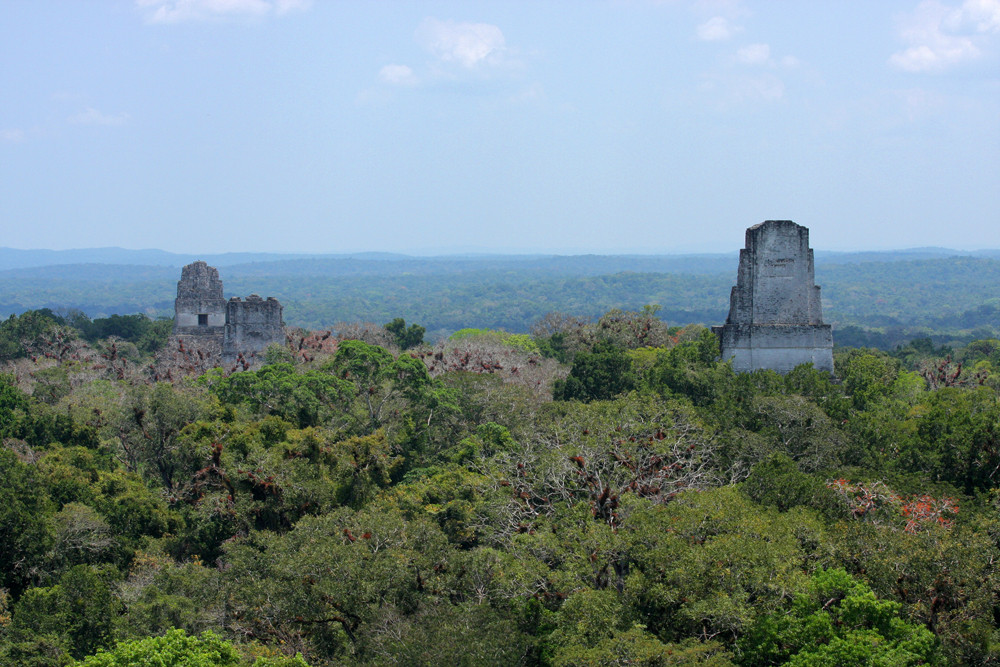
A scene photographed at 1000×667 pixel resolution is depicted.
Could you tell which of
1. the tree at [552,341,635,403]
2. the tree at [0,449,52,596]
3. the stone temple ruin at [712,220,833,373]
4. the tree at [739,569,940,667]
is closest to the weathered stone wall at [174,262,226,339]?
the tree at [552,341,635,403]

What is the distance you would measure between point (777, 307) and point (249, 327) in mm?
17880

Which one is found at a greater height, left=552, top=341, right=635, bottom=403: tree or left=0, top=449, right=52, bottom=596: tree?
left=552, top=341, right=635, bottom=403: tree

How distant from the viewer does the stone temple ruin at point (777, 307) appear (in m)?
26.3

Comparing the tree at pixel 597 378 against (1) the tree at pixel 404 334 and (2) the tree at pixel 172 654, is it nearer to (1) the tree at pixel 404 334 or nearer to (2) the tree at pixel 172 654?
(2) the tree at pixel 172 654

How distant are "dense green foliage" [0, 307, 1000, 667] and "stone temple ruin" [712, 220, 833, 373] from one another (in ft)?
3.65

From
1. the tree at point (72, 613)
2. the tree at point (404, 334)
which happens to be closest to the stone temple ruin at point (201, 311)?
the tree at point (404, 334)

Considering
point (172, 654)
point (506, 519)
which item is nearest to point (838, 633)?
point (506, 519)

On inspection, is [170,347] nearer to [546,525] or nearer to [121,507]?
[121,507]

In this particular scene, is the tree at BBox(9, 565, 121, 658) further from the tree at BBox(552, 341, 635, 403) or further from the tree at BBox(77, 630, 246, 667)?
the tree at BBox(552, 341, 635, 403)

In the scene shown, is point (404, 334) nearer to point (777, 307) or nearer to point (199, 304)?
point (199, 304)

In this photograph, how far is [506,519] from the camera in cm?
1762

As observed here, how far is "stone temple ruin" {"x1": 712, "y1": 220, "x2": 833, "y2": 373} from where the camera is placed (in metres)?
26.3

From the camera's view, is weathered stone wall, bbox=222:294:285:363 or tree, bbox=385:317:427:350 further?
tree, bbox=385:317:427:350

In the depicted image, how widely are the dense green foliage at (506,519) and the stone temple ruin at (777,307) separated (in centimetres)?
111
